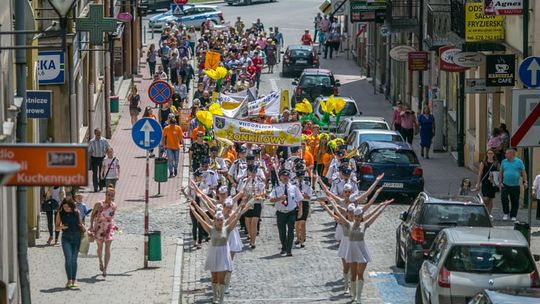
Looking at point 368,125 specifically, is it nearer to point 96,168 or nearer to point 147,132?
point 96,168

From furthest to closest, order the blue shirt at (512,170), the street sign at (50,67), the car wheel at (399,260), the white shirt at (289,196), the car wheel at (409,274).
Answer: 1. the blue shirt at (512,170)
2. the street sign at (50,67)
3. the white shirt at (289,196)
4. the car wheel at (399,260)
5. the car wheel at (409,274)

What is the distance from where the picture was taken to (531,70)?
21766mm

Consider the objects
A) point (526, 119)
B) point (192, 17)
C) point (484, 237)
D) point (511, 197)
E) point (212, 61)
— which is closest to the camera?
point (526, 119)

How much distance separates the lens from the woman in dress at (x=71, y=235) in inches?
923

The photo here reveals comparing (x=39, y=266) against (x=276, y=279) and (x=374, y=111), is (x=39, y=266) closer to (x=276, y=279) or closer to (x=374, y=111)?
(x=276, y=279)

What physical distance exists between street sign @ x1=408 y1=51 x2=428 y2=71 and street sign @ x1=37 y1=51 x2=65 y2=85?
18.6 meters

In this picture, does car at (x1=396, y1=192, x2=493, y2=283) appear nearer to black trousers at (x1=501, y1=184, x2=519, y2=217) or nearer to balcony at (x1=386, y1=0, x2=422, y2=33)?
black trousers at (x1=501, y1=184, x2=519, y2=217)

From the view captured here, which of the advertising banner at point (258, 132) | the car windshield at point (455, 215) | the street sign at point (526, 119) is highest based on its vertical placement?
the street sign at point (526, 119)

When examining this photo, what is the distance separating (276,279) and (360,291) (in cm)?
Result: 271

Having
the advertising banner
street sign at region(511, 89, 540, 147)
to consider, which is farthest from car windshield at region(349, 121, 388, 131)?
street sign at region(511, 89, 540, 147)

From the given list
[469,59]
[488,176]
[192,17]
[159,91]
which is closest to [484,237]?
[488,176]

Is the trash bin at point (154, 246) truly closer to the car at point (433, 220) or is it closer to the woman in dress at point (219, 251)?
the woman in dress at point (219, 251)

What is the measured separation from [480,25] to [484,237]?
16254mm

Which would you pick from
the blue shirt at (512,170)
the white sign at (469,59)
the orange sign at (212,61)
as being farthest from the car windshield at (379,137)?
the orange sign at (212,61)
